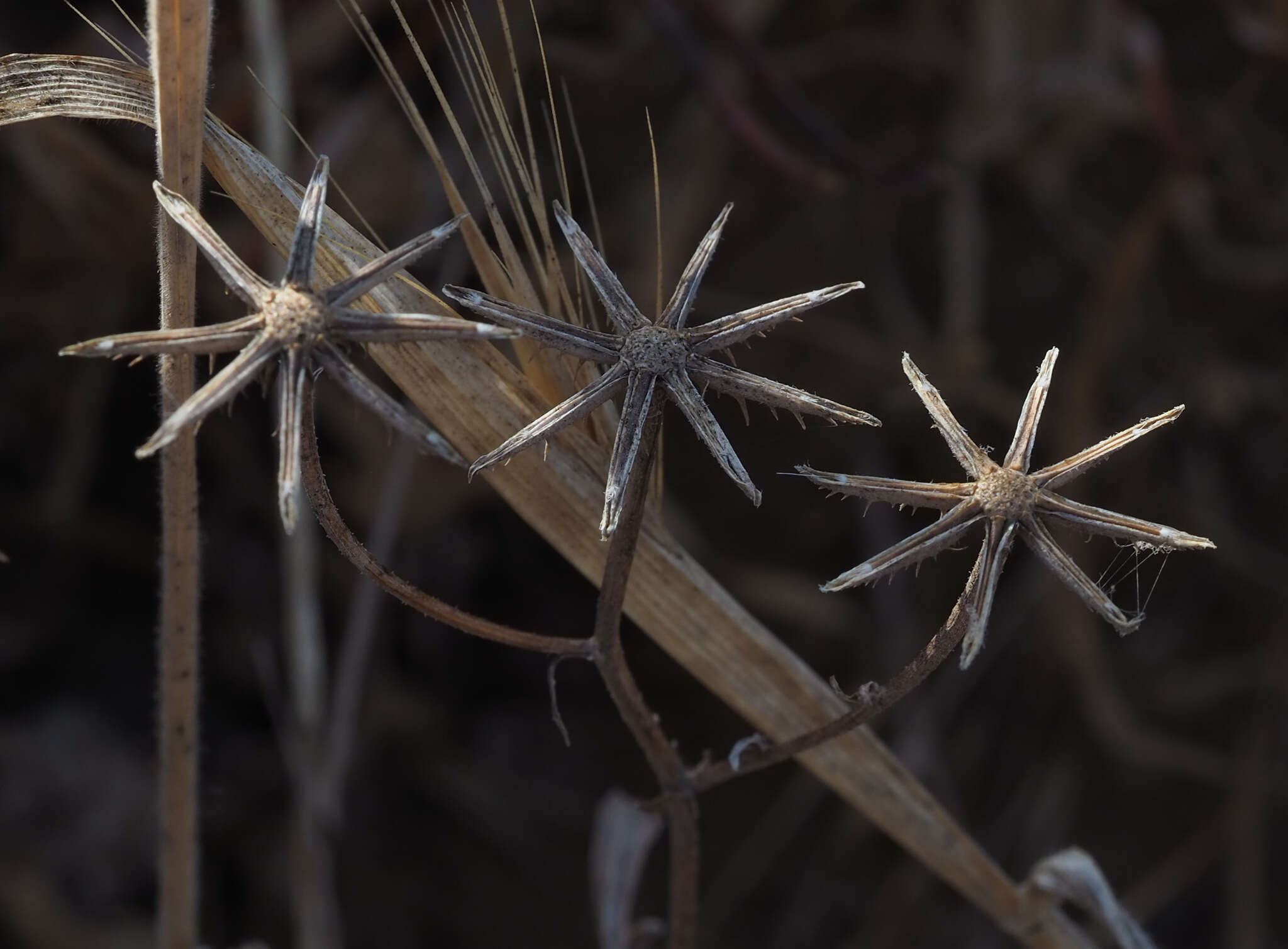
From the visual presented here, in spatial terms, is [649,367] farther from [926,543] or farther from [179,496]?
[179,496]

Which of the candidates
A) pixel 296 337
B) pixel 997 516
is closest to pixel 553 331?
pixel 296 337

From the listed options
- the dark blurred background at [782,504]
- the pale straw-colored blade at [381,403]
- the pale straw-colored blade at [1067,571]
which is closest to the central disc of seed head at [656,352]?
the pale straw-colored blade at [381,403]

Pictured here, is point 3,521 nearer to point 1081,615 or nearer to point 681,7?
point 681,7

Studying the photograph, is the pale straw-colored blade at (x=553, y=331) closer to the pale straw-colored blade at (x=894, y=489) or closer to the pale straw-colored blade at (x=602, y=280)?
the pale straw-colored blade at (x=602, y=280)

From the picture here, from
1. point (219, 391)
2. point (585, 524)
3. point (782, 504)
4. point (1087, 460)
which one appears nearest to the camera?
point (219, 391)

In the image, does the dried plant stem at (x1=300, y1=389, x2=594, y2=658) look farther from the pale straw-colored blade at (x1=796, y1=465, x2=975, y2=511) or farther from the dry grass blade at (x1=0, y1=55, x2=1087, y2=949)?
the pale straw-colored blade at (x1=796, y1=465, x2=975, y2=511)

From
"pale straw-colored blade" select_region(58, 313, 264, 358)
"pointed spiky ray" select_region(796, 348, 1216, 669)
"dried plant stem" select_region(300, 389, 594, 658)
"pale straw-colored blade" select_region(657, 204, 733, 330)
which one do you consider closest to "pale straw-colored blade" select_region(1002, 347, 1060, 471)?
"pointed spiky ray" select_region(796, 348, 1216, 669)

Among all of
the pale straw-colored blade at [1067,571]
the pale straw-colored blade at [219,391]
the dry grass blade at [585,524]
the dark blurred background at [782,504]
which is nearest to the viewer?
the pale straw-colored blade at [219,391]
